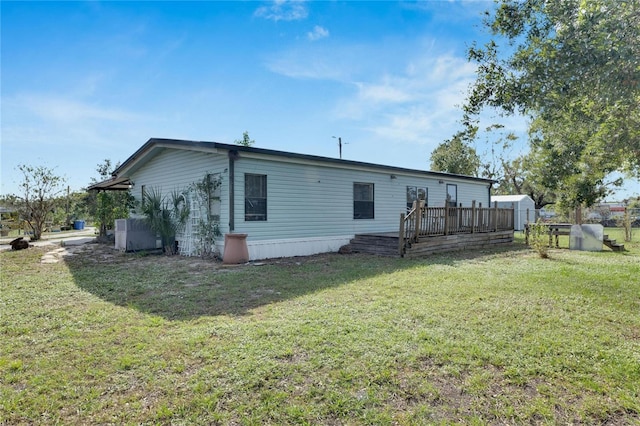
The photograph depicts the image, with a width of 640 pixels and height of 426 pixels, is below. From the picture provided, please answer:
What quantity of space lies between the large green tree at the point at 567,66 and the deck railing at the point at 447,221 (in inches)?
164

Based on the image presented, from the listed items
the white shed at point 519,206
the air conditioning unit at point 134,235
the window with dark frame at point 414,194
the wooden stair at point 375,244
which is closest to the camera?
the wooden stair at point 375,244

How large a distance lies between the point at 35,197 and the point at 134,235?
8.66 meters

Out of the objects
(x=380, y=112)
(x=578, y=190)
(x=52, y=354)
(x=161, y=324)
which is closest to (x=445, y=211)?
(x=380, y=112)

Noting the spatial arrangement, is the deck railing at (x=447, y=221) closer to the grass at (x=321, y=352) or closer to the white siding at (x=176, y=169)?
the grass at (x=321, y=352)

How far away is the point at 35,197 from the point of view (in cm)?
1574

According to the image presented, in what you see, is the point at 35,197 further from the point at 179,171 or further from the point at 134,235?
the point at 179,171

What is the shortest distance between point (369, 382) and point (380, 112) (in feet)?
48.0

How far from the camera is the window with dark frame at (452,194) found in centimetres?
1526

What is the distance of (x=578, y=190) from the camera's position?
1856 centimetres

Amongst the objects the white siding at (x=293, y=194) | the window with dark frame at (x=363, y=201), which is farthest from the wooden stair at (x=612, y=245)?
the window with dark frame at (x=363, y=201)

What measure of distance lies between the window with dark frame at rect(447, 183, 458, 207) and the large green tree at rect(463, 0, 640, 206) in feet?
27.7

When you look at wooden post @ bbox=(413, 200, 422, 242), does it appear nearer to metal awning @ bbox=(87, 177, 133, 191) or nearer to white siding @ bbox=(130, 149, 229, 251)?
white siding @ bbox=(130, 149, 229, 251)

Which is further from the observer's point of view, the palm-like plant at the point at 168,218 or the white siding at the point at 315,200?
the palm-like plant at the point at 168,218

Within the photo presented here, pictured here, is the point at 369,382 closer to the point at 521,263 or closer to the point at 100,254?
the point at 521,263
